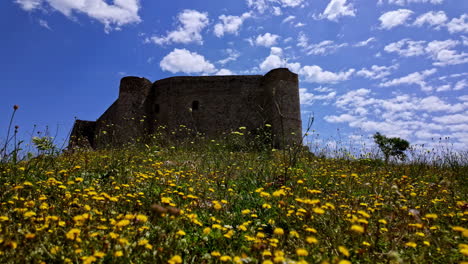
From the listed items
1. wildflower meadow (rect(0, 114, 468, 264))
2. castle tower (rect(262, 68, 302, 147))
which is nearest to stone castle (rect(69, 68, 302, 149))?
castle tower (rect(262, 68, 302, 147))

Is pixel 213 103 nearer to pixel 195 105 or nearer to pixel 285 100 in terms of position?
pixel 195 105

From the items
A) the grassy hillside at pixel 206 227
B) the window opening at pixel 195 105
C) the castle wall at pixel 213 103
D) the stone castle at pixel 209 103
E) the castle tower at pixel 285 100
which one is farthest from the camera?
the window opening at pixel 195 105

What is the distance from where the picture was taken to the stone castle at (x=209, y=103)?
1816 centimetres

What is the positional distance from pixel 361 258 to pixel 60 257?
235cm

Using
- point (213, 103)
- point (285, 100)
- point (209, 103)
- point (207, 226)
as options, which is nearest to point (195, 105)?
point (209, 103)

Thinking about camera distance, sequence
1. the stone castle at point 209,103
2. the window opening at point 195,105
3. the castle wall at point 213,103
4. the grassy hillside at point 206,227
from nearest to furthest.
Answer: the grassy hillside at point 206,227 → the stone castle at point 209,103 → the castle wall at point 213,103 → the window opening at point 195,105

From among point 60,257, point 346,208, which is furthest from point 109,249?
point 346,208

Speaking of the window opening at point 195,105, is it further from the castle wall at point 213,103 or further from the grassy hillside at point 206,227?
the grassy hillside at point 206,227

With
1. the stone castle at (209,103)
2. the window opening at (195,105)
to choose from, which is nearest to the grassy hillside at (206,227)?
the stone castle at (209,103)

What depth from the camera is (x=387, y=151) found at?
743cm

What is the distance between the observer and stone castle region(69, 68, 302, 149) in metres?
18.2

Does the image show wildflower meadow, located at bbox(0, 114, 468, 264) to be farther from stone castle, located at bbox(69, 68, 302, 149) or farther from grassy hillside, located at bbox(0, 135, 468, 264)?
stone castle, located at bbox(69, 68, 302, 149)

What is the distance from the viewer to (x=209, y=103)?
19.5 metres

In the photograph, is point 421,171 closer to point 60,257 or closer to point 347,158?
point 347,158
